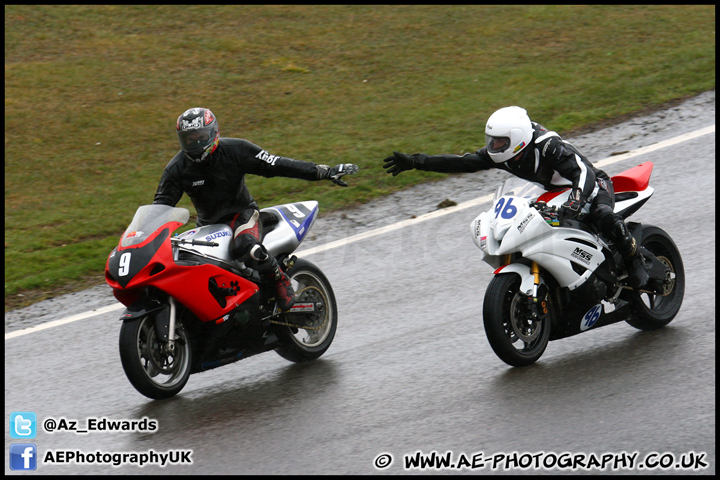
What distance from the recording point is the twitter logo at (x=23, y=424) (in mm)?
6336

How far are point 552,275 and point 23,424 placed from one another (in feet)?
12.5

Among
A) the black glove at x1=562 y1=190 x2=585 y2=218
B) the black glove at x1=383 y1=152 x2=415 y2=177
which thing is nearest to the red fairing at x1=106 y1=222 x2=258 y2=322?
the black glove at x1=383 y1=152 x2=415 y2=177

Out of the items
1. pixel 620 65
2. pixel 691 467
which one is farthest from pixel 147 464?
pixel 620 65

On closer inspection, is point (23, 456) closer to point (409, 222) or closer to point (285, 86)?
point (409, 222)

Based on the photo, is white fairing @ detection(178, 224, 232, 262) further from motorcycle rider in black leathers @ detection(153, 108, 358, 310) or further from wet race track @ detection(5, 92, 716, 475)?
wet race track @ detection(5, 92, 716, 475)

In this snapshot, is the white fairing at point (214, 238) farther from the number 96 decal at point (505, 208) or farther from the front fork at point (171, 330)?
the number 96 decal at point (505, 208)

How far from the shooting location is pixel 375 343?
7.63 metres

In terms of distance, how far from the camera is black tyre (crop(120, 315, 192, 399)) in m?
6.38

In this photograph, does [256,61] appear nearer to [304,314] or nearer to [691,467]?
[304,314]

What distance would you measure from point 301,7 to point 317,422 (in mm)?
14031

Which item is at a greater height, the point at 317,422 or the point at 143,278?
the point at 143,278

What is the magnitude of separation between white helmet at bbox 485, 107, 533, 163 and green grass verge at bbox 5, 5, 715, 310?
4.37 meters

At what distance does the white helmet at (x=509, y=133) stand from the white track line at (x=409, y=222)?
3.39 m

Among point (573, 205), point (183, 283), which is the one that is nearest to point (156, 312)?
point (183, 283)
